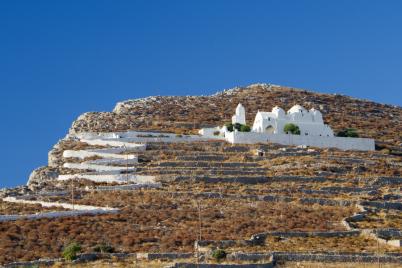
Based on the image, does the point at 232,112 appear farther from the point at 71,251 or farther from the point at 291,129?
the point at 71,251

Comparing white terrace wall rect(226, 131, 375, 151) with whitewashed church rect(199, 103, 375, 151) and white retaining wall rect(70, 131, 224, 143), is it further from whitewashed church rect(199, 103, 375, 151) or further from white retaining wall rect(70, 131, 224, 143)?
white retaining wall rect(70, 131, 224, 143)

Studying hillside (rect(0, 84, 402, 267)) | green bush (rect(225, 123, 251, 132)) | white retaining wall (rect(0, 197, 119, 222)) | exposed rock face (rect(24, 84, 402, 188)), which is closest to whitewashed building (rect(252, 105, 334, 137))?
green bush (rect(225, 123, 251, 132))

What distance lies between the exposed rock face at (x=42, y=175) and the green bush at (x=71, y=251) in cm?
2464

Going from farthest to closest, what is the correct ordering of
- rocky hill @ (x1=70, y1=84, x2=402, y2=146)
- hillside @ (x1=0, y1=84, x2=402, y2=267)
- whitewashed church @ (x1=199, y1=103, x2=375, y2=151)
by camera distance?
1. rocky hill @ (x1=70, y1=84, x2=402, y2=146)
2. whitewashed church @ (x1=199, y1=103, x2=375, y2=151)
3. hillside @ (x1=0, y1=84, x2=402, y2=267)

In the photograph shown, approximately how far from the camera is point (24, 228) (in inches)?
2211

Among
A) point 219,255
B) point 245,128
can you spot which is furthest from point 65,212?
point 245,128

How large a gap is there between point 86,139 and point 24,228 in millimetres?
35280

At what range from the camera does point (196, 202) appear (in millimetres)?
64688

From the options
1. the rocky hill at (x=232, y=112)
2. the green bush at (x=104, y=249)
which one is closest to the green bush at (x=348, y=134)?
the rocky hill at (x=232, y=112)

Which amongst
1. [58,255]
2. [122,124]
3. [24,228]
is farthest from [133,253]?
[122,124]

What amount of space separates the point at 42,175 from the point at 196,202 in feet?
57.0

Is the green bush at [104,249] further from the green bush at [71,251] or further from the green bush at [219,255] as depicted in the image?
the green bush at [219,255]

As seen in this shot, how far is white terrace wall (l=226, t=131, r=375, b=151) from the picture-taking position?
8806 centimetres

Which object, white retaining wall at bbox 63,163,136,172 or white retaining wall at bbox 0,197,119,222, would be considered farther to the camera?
white retaining wall at bbox 63,163,136,172
